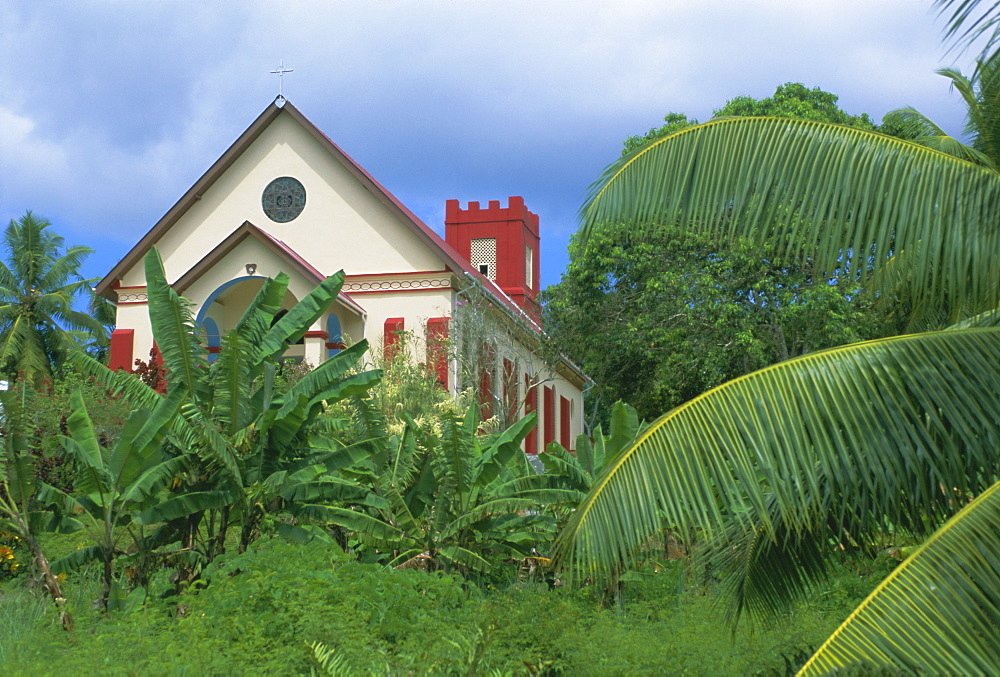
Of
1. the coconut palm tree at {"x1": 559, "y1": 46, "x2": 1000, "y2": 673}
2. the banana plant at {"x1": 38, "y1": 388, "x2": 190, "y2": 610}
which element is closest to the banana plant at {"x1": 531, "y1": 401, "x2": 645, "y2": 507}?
the banana plant at {"x1": 38, "y1": 388, "x2": 190, "y2": 610}

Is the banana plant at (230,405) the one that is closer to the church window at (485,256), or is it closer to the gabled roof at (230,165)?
→ the gabled roof at (230,165)

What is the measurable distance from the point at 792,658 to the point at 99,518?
256 inches

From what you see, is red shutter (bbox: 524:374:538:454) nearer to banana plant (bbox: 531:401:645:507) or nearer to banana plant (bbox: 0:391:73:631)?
banana plant (bbox: 531:401:645:507)

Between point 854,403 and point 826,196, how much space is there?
1.20 meters

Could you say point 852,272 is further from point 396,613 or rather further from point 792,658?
point 396,613

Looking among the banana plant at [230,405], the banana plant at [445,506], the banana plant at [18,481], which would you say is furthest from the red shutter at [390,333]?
the banana plant at [18,481]

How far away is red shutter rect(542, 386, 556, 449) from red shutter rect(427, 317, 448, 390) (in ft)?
33.0

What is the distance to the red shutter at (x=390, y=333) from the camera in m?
22.8

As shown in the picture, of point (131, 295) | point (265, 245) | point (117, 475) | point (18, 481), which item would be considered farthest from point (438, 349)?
point (18, 481)

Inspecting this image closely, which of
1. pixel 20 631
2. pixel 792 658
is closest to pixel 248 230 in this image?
pixel 20 631

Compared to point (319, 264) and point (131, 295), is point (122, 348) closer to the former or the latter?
point (131, 295)

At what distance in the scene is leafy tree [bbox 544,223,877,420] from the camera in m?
21.5

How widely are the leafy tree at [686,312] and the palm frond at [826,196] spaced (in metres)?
14.4

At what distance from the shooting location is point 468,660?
690 centimetres
